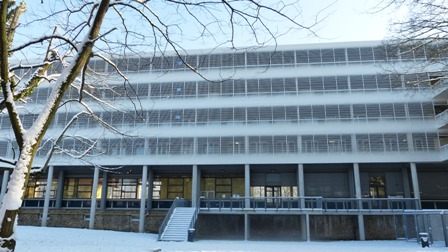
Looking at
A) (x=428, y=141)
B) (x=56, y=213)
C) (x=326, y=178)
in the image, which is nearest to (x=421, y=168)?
(x=428, y=141)

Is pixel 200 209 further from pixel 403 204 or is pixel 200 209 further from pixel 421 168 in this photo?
pixel 421 168

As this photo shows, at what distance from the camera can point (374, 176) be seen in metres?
32.0

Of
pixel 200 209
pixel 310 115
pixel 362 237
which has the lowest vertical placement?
pixel 362 237

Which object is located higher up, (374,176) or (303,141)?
(303,141)

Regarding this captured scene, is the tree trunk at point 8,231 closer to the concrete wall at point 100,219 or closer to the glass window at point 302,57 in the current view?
the concrete wall at point 100,219

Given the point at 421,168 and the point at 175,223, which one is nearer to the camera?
the point at 175,223

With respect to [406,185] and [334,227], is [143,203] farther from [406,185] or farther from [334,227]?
[406,185]

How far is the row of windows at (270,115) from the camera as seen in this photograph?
96.4 feet

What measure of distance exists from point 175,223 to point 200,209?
2958 mm

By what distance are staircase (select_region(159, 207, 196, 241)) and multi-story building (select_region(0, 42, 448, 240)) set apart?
4.87 feet

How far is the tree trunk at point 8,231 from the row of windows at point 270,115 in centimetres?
2331

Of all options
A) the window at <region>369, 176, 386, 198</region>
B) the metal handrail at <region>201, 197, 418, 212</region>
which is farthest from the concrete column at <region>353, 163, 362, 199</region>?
the window at <region>369, 176, 386, 198</region>

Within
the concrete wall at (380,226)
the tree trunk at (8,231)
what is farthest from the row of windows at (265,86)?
the tree trunk at (8,231)

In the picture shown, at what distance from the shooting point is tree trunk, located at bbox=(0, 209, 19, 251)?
5.08 metres
